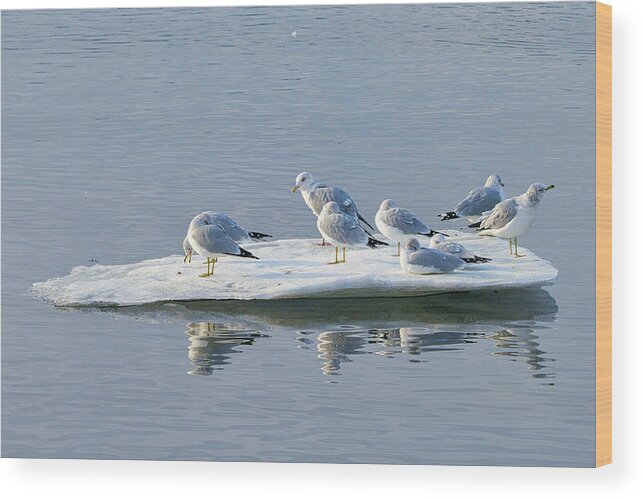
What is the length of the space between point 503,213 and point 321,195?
796 millimetres

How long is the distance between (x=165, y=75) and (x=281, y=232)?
870 mm

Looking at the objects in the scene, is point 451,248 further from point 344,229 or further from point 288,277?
point 288,277

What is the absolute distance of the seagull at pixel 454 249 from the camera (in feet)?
23.7

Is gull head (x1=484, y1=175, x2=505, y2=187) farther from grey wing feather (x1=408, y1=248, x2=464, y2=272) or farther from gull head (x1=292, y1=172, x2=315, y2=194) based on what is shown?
gull head (x1=292, y1=172, x2=315, y2=194)

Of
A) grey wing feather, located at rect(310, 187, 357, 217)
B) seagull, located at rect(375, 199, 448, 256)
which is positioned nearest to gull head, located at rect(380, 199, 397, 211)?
seagull, located at rect(375, 199, 448, 256)

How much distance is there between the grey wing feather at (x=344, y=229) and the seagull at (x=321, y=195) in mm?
57

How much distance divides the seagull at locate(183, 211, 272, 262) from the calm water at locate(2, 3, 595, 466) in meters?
0.04

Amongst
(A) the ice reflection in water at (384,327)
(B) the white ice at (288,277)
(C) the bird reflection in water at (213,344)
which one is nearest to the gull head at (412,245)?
(B) the white ice at (288,277)

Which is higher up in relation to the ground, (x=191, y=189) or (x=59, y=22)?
(x=59, y=22)

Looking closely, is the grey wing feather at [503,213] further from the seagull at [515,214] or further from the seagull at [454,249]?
the seagull at [454,249]

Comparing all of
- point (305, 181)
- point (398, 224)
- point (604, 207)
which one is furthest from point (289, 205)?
point (604, 207)

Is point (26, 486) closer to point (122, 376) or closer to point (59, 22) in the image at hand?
point (122, 376)

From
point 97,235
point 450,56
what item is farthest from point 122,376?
point 450,56

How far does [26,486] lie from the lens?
7.37 m
